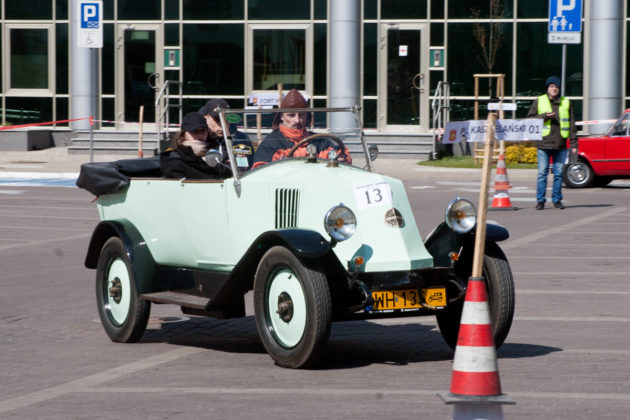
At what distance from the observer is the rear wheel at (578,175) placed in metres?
23.8

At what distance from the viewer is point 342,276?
22.8ft

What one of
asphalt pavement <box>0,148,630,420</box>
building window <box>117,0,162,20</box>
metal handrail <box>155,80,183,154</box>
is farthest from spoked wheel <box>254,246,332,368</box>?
building window <box>117,0,162,20</box>

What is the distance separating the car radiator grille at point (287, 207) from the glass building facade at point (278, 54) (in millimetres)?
25463

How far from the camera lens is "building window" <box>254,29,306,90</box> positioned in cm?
3388

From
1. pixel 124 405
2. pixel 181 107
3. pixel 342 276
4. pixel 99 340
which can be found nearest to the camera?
pixel 124 405

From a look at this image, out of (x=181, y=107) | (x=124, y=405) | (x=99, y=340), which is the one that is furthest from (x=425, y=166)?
(x=124, y=405)

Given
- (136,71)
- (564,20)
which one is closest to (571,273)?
(564,20)

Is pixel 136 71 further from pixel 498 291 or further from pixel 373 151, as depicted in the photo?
pixel 498 291

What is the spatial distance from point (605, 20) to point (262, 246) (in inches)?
1025

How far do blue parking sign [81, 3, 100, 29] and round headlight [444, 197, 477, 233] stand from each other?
62.9ft

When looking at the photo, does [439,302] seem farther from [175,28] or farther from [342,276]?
[175,28]

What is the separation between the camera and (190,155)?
8375 millimetres

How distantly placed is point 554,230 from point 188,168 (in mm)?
8649

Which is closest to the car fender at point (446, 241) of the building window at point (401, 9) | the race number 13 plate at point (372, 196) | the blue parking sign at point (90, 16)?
the race number 13 plate at point (372, 196)
